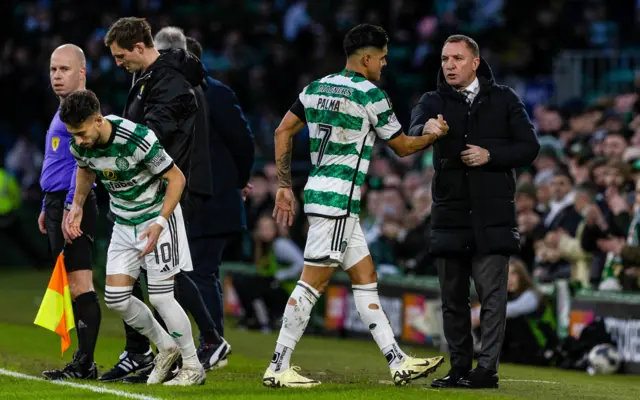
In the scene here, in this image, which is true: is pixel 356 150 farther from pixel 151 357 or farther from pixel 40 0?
pixel 40 0

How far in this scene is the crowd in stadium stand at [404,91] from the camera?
13.4m

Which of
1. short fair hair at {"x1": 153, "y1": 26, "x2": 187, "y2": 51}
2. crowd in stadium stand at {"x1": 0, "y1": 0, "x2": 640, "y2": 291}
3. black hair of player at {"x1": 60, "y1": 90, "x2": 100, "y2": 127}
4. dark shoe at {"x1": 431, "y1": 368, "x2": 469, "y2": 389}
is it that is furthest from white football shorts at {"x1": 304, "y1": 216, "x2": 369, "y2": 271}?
crowd in stadium stand at {"x1": 0, "y1": 0, "x2": 640, "y2": 291}

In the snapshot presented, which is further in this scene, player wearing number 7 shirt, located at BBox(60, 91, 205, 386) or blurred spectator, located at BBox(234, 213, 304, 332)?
blurred spectator, located at BBox(234, 213, 304, 332)

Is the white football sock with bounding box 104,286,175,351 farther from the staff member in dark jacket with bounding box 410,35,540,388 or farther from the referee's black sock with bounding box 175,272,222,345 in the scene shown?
the staff member in dark jacket with bounding box 410,35,540,388

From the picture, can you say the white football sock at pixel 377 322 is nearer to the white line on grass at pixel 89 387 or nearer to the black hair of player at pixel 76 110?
the white line on grass at pixel 89 387

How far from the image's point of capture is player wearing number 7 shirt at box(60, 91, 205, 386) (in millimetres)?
7883

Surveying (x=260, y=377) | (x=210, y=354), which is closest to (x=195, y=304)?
(x=210, y=354)

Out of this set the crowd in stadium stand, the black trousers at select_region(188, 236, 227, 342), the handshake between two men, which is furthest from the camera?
the crowd in stadium stand

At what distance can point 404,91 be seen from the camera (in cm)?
2217

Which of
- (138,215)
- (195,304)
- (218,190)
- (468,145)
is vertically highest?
(468,145)

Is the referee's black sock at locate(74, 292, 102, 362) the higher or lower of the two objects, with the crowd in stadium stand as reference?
lower

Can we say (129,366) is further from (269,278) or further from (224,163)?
(269,278)

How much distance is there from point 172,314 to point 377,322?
4.20 ft

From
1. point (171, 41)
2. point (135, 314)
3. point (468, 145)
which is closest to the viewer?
point (135, 314)
